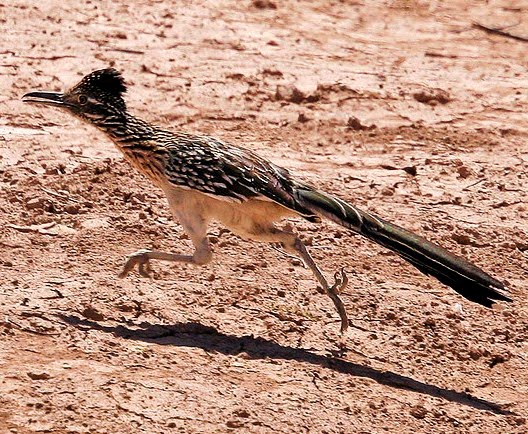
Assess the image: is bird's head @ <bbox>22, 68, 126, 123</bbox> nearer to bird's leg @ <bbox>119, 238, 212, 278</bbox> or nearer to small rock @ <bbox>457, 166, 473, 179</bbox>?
bird's leg @ <bbox>119, 238, 212, 278</bbox>

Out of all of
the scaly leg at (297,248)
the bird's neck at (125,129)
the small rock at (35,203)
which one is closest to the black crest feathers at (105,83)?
the bird's neck at (125,129)

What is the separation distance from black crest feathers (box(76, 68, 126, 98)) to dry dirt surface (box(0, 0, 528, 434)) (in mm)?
1044

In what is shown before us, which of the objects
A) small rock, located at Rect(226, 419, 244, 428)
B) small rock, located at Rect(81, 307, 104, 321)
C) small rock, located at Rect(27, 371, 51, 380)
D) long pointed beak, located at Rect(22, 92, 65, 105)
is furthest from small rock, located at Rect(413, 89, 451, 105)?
small rock, located at Rect(27, 371, 51, 380)

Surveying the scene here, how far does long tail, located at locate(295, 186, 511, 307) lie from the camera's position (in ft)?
26.4

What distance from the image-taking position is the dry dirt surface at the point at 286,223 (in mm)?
7531

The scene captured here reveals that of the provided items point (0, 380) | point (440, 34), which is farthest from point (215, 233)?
point (440, 34)

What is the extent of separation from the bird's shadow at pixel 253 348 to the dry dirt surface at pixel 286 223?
18 millimetres

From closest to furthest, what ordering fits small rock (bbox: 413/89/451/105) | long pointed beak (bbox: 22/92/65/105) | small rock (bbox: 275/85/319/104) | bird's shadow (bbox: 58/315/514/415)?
bird's shadow (bbox: 58/315/514/415) < long pointed beak (bbox: 22/92/65/105) < small rock (bbox: 275/85/319/104) < small rock (bbox: 413/89/451/105)

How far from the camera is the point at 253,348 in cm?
809

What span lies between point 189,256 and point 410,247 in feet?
4.39

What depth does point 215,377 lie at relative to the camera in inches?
299

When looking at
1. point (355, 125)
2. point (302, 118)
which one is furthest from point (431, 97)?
point (302, 118)

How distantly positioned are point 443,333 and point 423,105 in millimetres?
3860

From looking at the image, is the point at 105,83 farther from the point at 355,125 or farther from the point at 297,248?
the point at 355,125
